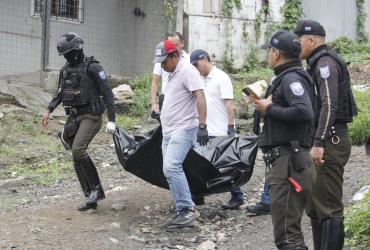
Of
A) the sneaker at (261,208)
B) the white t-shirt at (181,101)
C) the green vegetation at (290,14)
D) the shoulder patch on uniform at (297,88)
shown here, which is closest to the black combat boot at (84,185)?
the white t-shirt at (181,101)

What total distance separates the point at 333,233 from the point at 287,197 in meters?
0.72

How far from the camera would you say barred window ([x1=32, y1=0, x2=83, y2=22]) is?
48.6 feet

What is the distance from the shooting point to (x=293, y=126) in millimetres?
5082

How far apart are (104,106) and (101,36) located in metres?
7.76

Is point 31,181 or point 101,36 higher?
point 101,36

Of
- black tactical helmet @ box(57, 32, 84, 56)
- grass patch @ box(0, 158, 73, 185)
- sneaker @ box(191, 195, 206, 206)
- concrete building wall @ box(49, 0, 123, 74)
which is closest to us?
black tactical helmet @ box(57, 32, 84, 56)

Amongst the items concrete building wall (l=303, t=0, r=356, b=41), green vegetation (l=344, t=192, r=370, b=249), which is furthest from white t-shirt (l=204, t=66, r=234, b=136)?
→ concrete building wall (l=303, t=0, r=356, b=41)

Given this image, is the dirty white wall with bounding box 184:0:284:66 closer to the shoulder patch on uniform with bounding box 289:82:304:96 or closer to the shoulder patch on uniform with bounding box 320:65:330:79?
the shoulder patch on uniform with bounding box 320:65:330:79

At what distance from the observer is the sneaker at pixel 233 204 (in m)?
7.80

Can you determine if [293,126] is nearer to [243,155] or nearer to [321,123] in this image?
[321,123]

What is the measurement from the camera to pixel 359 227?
6137mm

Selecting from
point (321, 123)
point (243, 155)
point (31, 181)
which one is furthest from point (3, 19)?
point (321, 123)

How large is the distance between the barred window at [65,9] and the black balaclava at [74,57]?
25.2 ft

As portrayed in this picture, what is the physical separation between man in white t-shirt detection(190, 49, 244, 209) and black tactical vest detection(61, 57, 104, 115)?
1.20 m
